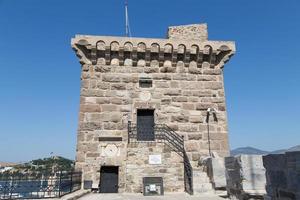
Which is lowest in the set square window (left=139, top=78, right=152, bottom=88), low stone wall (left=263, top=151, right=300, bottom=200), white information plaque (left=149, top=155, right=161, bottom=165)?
low stone wall (left=263, top=151, right=300, bottom=200)

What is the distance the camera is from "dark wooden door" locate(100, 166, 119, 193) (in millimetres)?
9945

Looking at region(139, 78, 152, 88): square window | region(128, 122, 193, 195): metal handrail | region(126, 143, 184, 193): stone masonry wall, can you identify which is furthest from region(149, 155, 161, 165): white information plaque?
region(139, 78, 152, 88): square window

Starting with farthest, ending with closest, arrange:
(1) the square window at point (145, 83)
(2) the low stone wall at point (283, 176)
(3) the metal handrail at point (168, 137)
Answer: (1) the square window at point (145, 83) < (3) the metal handrail at point (168, 137) < (2) the low stone wall at point (283, 176)

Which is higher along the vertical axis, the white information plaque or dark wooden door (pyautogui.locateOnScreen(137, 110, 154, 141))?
dark wooden door (pyautogui.locateOnScreen(137, 110, 154, 141))

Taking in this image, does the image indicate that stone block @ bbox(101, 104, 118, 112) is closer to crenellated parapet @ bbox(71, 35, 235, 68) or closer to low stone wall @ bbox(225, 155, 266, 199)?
crenellated parapet @ bbox(71, 35, 235, 68)

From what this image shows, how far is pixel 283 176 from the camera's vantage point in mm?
3877

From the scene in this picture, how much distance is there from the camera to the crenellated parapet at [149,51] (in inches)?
440

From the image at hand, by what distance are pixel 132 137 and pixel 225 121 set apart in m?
4.33

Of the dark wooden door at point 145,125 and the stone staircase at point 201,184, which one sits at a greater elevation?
the dark wooden door at point 145,125

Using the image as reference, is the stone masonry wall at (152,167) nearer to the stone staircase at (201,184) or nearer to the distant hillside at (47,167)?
the stone staircase at (201,184)

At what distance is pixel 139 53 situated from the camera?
37.8 feet

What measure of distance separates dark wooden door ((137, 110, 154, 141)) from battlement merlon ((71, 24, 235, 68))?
7.49ft

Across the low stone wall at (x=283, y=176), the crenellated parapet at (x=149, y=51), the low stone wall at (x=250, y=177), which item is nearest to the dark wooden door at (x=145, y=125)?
the crenellated parapet at (x=149, y=51)

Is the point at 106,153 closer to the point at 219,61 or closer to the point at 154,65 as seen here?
the point at 154,65
